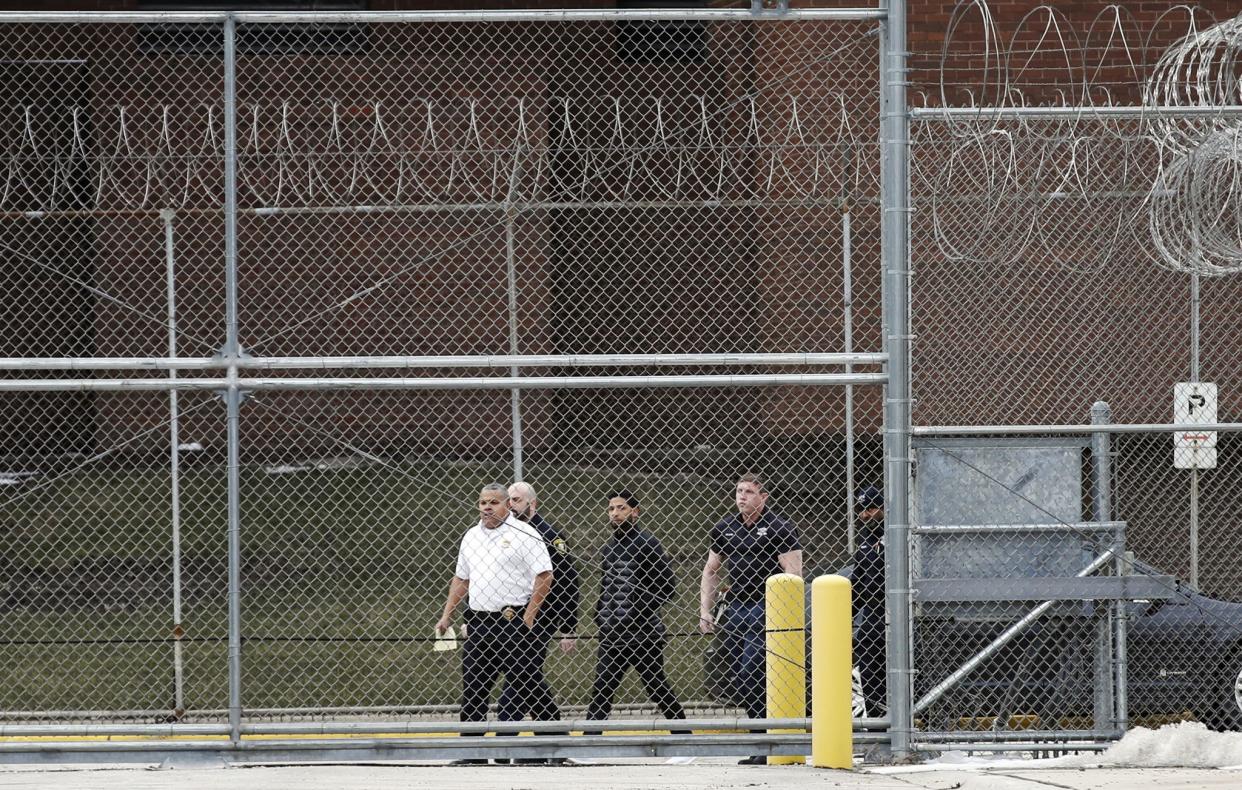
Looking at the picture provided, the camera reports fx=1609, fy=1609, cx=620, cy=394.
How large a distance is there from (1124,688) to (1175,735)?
0.50m

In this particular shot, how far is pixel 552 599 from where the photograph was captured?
30.1 feet

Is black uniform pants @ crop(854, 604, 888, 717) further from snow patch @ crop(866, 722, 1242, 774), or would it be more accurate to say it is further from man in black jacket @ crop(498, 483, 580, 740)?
man in black jacket @ crop(498, 483, 580, 740)

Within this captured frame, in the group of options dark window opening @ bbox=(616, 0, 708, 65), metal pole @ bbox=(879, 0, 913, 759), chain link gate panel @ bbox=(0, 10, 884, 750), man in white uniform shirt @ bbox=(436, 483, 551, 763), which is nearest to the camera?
metal pole @ bbox=(879, 0, 913, 759)

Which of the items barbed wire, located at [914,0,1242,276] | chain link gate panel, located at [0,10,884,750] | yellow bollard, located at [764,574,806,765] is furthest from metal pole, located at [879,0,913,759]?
chain link gate panel, located at [0,10,884,750]

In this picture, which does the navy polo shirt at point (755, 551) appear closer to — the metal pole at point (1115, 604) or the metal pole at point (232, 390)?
the metal pole at point (1115, 604)

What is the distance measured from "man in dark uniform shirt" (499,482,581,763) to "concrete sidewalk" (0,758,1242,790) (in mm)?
932

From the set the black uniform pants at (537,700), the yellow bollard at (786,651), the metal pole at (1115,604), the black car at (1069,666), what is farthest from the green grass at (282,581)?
the metal pole at (1115,604)

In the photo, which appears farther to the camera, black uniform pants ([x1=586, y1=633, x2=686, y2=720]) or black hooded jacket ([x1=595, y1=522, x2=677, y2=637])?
black hooded jacket ([x1=595, y1=522, x2=677, y2=637])

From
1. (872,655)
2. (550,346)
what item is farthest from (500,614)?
(550,346)

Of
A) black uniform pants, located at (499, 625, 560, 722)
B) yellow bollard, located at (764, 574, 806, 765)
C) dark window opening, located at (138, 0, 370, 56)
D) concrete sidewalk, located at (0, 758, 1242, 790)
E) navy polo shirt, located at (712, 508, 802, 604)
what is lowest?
concrete sidewalk, located at (0, 758, 1242, 790)

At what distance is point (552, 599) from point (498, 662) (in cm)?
53

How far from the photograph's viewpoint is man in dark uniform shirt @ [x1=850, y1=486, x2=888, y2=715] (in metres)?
9.14

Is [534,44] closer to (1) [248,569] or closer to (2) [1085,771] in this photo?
(1) [248,569]

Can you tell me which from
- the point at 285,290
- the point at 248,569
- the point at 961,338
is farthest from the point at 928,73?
the point at 248,569
